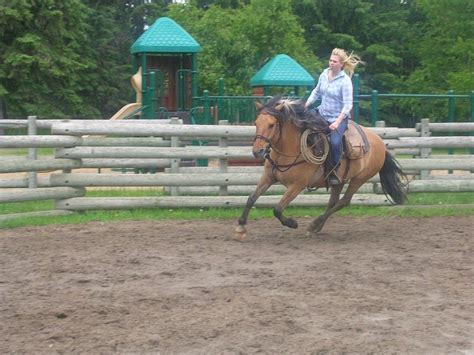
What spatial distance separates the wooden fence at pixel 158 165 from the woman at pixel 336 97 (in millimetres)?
2030

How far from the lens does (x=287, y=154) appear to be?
29.3 ft

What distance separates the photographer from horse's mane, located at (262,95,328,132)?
8.80 m

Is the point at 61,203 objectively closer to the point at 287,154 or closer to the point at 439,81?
the point at 287,154

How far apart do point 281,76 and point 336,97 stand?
40.8ft

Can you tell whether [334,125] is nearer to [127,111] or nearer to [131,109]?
[127,111]

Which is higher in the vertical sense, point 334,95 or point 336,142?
point 334,95

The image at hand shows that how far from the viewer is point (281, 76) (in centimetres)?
2148

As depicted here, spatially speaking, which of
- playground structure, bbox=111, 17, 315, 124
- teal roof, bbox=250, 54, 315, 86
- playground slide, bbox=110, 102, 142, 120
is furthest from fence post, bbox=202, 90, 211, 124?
teal roof, bbox=250, 54, 315, 86

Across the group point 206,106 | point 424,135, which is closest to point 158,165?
point 424,135

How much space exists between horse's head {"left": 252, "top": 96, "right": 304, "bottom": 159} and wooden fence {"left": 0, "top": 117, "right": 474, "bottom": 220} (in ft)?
7.31

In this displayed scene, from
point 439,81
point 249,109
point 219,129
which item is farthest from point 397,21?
point 219,129

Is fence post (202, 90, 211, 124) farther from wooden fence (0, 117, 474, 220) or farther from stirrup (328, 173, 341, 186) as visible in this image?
stirrup (328, 173, 341, 186)

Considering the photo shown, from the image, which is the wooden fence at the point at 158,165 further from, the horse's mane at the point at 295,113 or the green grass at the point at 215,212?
the horse's mane at the point at 295,113

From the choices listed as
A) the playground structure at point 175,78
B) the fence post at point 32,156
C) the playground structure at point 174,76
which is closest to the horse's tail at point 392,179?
the fence post at point 32,156
